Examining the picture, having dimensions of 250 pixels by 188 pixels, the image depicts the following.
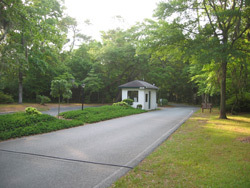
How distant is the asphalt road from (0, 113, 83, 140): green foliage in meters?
0.45

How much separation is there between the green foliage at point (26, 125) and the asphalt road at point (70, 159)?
1.49 feet

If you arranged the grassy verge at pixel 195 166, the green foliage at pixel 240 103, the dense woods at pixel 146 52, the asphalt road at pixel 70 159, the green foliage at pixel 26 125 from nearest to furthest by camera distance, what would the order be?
the grassy verge at pixel 195 166 → the asphalt road at pixel 70 159 → the green foliage at pixel 26 125 → the dense woods at pixel 146 52 → the green foliage at pixel 240 103

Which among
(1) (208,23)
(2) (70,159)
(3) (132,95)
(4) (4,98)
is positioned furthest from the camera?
(3) (132,95)

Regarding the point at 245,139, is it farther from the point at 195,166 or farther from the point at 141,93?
the point at 141,93

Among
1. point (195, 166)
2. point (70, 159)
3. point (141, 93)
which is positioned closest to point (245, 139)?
point (195, 166)

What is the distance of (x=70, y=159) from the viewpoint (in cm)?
512

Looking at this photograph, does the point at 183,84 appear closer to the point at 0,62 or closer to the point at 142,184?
the point at 0,62

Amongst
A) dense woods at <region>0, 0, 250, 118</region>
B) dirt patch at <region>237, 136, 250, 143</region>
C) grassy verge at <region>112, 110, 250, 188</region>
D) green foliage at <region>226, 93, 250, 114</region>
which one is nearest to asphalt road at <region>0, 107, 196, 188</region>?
grassy verge at <region>112, 110, 250, 188</region>

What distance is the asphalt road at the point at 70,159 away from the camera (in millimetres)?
3854

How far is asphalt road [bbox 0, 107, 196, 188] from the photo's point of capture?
12.6ft

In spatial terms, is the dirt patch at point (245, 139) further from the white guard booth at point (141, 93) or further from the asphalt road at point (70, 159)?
the white guard booth at point (141, 93)

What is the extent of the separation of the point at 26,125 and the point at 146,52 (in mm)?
9528

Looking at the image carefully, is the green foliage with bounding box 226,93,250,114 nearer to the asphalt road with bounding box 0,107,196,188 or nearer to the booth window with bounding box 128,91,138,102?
the booth window with bounding box 128,91,138,102

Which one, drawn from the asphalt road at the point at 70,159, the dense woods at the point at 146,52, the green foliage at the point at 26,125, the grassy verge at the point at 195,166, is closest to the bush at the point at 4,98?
the dense woods at the point at 146,52
